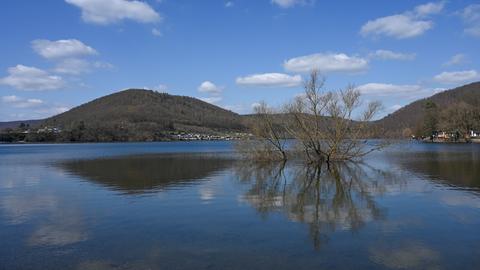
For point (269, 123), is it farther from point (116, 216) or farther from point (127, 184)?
point (116, 216)

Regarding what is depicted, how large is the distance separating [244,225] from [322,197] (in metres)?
6.65

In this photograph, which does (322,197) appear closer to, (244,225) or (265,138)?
(244,225)

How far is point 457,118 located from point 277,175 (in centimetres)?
10540

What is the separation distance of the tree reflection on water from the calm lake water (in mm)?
62

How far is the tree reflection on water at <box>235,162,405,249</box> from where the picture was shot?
1448 cm

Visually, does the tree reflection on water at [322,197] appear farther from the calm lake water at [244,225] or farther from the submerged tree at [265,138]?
the submerged tree at [265,138]

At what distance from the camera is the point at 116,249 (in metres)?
11.3

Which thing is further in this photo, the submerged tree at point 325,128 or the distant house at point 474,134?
the distant house at point 474,134

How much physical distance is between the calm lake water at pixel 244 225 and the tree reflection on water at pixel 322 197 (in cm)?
6

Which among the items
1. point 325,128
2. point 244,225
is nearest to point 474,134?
point 325,128

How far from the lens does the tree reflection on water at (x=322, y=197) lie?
47.5ft

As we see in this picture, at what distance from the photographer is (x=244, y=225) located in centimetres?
1414

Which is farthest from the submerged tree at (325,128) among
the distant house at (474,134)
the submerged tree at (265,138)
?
the distant house at (474,134)

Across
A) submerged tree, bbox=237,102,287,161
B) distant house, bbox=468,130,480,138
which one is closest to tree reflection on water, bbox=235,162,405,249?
submerged tree, bbox=237,102,287,161
